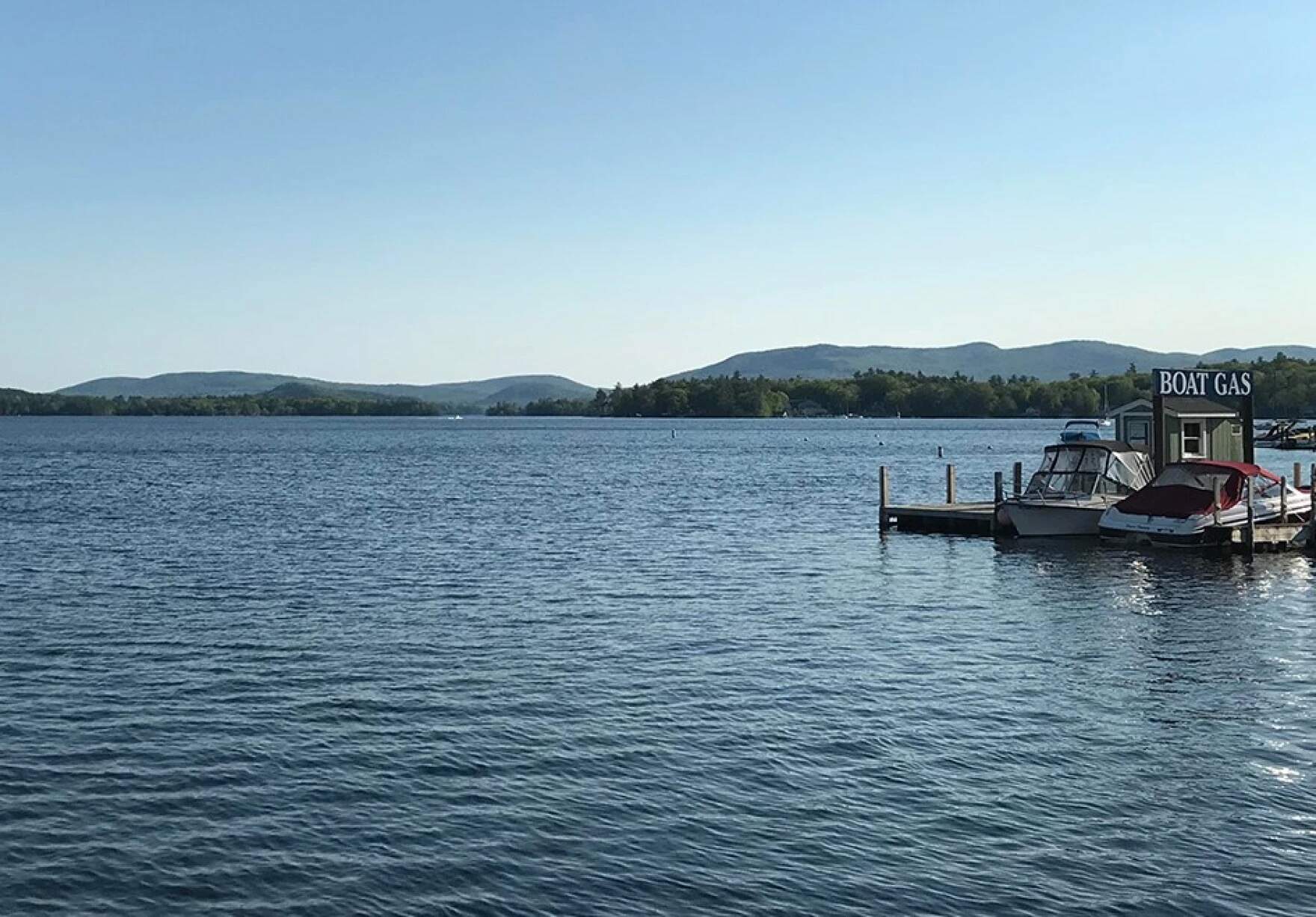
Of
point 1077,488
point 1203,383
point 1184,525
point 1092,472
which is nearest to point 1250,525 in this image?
point 1184,525

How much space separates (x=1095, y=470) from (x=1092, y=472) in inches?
5.9

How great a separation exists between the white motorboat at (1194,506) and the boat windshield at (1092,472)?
2589 mm

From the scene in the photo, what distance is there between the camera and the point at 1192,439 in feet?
176

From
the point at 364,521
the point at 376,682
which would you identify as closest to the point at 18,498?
the point at 364,521

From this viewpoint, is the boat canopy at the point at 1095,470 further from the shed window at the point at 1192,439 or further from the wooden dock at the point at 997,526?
the shed window at the point at 1192,439

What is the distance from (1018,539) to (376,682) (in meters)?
32.0

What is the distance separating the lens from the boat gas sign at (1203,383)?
2100 inches

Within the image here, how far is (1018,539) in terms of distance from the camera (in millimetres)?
51531

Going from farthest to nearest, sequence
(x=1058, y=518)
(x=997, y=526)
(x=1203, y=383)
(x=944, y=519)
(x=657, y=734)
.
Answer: (x=944, y=519) → (x=1203, y=383) → (x=997, y=526) → (x=1058, y=518) → (x=657, y=734)

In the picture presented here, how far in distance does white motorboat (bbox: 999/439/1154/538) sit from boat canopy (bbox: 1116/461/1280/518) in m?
1.91

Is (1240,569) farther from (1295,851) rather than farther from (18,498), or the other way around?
(18,498)

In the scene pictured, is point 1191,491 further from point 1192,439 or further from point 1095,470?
point 1192,439

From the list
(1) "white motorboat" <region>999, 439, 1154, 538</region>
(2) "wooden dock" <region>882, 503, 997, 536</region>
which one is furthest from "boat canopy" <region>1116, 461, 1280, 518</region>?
(2) "wooden dock" <region>882, 503, 997, 536</region>

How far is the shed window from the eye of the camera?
175 feet
